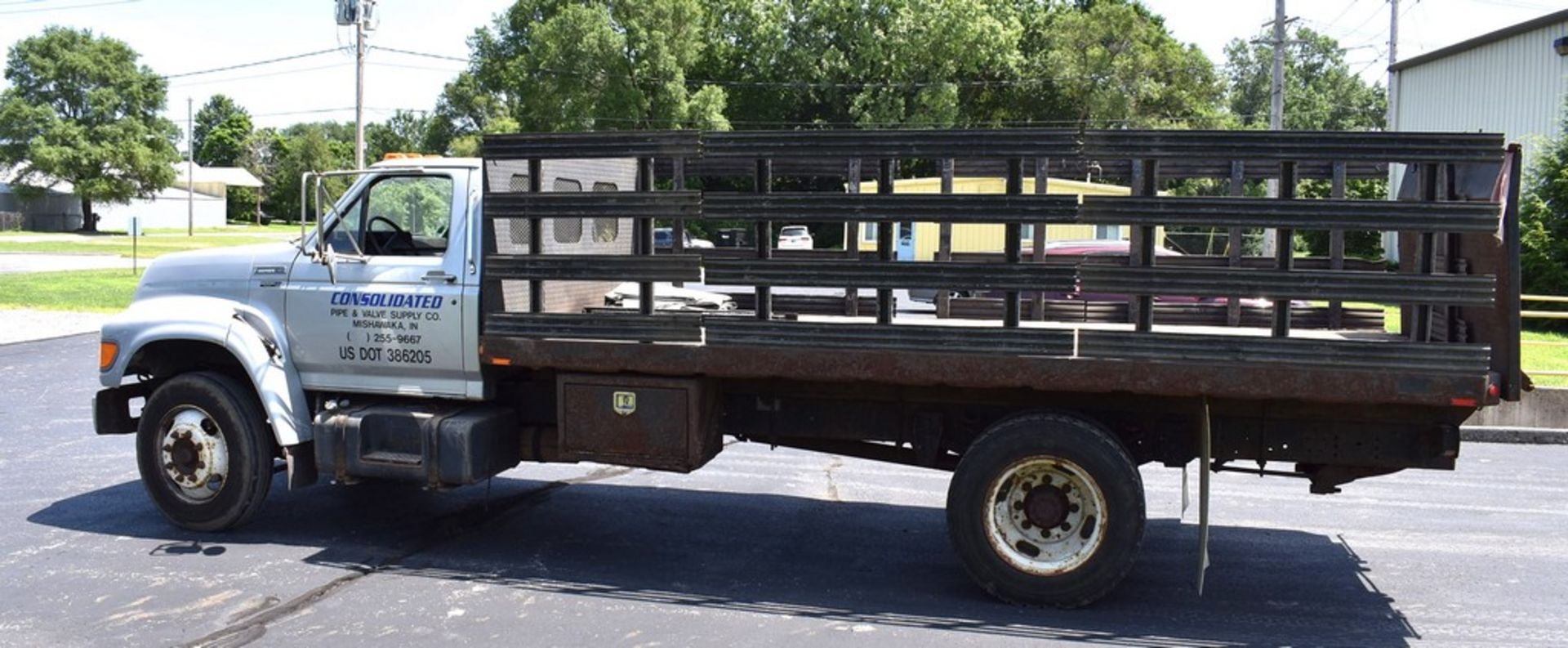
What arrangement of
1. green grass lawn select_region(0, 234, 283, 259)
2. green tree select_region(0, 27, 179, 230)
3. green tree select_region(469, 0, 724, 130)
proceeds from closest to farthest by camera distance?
green grass lawn select_region(0, 234, 283, 259), green tree select_region(469, 0, 724, 130), green tree select_region(0, 27, 179, 230)

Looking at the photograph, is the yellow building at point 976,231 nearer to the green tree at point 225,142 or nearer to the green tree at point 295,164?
the green tree at point 295,164

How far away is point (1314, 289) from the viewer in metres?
5.68

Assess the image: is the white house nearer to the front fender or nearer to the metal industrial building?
the metal industrial building

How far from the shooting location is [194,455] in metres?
7.33

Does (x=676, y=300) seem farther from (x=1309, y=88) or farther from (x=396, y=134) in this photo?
(x=1309, y=88)

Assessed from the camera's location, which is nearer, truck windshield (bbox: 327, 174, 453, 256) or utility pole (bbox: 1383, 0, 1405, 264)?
truck windshield (bbox: 327, 174, 453, 256)

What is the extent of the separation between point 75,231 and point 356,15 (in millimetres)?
53073

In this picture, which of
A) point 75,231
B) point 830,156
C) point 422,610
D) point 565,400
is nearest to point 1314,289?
point 830,156

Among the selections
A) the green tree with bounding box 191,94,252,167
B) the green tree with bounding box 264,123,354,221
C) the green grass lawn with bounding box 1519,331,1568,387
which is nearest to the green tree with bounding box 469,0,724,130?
the green tree with bounding box 264,123,354,221

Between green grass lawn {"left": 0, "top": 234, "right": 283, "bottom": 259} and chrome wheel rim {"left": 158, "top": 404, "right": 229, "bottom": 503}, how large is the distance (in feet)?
125

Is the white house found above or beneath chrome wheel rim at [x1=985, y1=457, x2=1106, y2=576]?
above

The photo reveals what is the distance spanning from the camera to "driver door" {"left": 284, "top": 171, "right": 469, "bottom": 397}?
6977 mm

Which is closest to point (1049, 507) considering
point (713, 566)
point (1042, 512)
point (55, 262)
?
point (1042, 512)

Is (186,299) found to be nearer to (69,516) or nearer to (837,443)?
(69,516)
